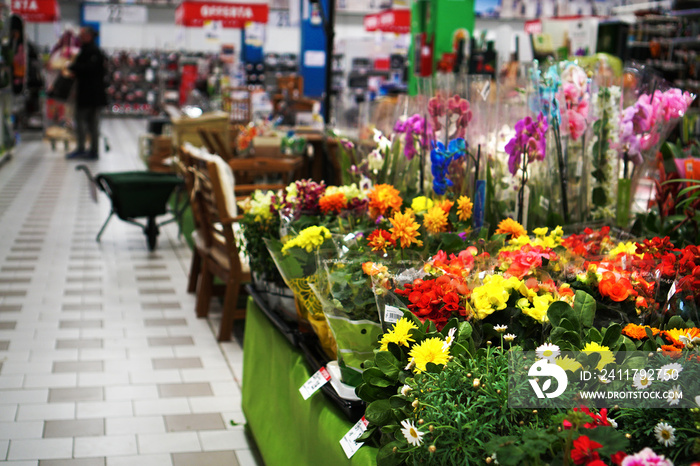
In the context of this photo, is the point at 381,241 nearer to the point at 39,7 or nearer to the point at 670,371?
the point at 670,371

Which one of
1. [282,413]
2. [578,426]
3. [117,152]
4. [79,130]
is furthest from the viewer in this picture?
[117,152]

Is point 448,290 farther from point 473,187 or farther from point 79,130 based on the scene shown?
point 79,130

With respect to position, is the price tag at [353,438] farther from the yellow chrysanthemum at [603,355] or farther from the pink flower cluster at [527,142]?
the pink flower cluster at [527,142]

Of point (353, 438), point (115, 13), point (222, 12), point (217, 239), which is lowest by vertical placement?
point (217, 239)

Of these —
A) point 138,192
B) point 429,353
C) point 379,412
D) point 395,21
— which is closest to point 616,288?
point 429,353

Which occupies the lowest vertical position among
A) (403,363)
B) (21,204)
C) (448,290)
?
(21,204)

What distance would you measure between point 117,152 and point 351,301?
12686mm

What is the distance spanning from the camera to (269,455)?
8.04ft

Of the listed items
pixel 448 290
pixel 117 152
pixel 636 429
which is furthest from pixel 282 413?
pixel 117 152

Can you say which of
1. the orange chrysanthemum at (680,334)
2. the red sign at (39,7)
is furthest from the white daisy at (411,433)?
the red sign at (39,7)

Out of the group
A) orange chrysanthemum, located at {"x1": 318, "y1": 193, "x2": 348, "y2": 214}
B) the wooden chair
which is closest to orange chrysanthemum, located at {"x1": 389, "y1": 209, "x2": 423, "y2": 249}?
orange chrysanthemum, located at {"x1": 318, "y1": 193, "x2": 348, "y2": 214}

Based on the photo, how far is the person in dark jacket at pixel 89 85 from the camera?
11898 mm

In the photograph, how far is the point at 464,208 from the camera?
239cm

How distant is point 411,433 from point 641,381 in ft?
1.34
